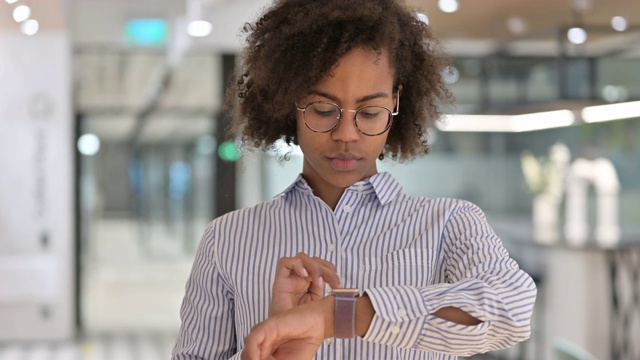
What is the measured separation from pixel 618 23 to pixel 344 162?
15.3 ft

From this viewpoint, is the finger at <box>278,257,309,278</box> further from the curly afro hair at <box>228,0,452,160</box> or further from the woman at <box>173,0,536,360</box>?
the curly afro hair at <box>228,0,452,160</box>

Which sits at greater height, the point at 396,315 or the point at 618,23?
the point at 618,23

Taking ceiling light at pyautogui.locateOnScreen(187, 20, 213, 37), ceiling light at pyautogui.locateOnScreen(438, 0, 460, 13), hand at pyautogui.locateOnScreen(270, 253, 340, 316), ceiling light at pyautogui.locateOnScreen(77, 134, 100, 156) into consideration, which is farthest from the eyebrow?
ceiling light at pyautogui.locateOnScreen(77, 134, 100, 156)

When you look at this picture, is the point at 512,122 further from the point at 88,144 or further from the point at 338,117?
the point at 338,117

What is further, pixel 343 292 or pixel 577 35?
pixel 577 35

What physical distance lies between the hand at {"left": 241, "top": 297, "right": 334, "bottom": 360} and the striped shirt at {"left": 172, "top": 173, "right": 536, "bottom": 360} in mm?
174

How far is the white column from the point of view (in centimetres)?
466

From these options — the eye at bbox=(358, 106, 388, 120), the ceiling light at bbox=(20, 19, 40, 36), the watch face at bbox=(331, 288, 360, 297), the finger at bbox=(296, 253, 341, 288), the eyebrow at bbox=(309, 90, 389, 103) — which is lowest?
the watch face at bbox=(331, 288, 360, 297)

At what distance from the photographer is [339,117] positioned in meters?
1.11

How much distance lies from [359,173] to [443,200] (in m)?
0.11

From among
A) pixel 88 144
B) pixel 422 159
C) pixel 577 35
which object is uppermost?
pixel 577 35

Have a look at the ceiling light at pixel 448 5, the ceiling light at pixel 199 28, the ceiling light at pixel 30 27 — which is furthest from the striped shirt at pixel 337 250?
A: the ceiling light at pixel 199 28

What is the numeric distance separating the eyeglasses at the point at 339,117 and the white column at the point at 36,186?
3.70m

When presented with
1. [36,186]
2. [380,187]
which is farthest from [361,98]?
[36,186]
